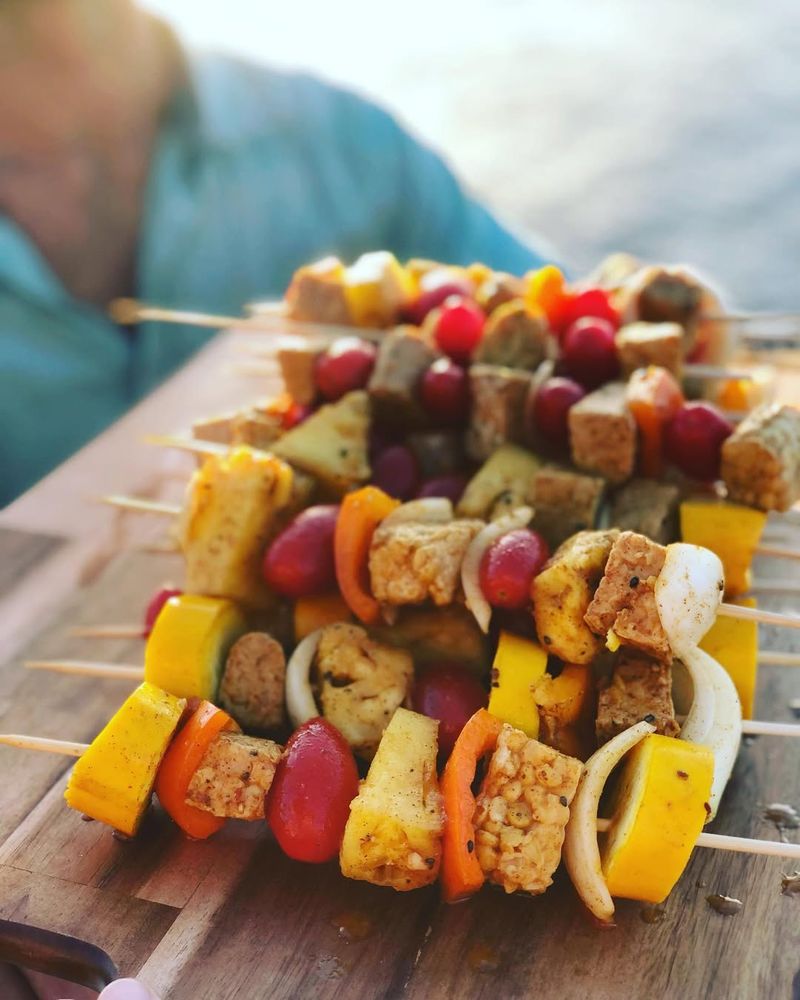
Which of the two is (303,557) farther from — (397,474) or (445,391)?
(445,391)

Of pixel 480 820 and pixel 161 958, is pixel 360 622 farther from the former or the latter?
pixel 161 958

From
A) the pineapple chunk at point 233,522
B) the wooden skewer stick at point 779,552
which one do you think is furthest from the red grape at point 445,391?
the wooden skewer stick at point 779,552

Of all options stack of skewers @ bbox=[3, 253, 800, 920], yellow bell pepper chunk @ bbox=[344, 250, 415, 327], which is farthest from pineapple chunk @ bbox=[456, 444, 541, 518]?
yellow bell pepper chunk @ bbox=[344, 250, 415, 327]

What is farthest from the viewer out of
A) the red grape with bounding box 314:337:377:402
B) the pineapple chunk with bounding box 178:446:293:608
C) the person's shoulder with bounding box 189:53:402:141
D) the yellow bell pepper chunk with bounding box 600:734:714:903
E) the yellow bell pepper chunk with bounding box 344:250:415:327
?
the person's shoulder with bounding box 189:53:402:141

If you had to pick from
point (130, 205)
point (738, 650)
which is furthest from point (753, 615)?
point (130, 205)

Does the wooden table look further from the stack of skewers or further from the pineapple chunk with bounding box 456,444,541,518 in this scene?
the pineapple chunk with bounding box 456,444,541,518
